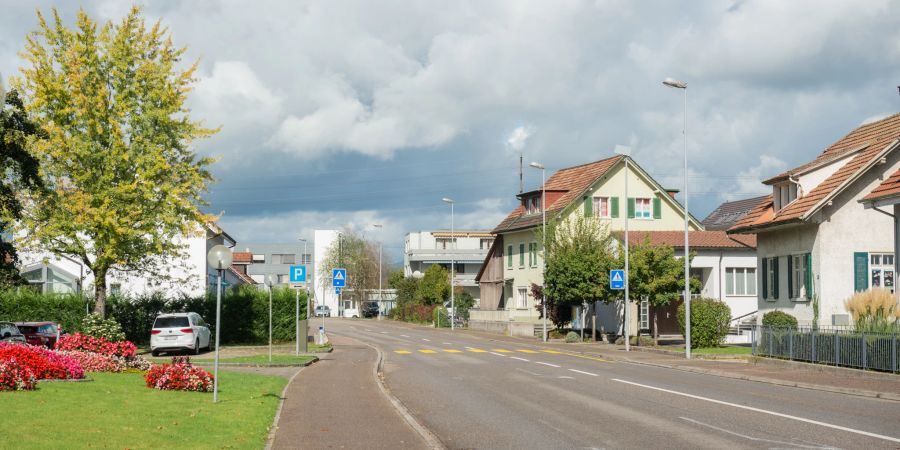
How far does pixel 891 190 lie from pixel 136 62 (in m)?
26.3

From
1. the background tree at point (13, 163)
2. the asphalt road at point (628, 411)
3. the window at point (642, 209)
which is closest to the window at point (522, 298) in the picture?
the window at point (642, 209)

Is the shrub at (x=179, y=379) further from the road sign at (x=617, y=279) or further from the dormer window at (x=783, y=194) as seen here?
the dormer window at (x=783, y=194)

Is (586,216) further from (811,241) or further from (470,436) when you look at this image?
(470,436)

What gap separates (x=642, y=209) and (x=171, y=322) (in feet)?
125

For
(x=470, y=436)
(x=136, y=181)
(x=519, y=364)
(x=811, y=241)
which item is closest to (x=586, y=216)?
(x=811, y=241)

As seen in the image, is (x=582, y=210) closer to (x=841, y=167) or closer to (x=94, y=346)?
(x=841, y=167)

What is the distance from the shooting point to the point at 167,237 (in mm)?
34844

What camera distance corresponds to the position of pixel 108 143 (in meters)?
33.7

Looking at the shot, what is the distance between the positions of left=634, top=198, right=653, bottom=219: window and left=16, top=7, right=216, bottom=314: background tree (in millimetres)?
37070

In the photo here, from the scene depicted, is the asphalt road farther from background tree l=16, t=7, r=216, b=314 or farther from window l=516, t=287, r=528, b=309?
window l=516, t=287, r=528, b=309

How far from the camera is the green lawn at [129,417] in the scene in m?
10.3

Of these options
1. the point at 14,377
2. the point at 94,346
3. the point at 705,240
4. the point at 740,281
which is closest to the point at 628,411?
the point at 14,377

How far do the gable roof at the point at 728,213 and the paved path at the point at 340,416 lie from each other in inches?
2279

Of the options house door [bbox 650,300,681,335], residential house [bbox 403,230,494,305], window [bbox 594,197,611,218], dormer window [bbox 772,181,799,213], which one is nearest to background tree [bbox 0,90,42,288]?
dormer window [bbox 772,181,799,213]
